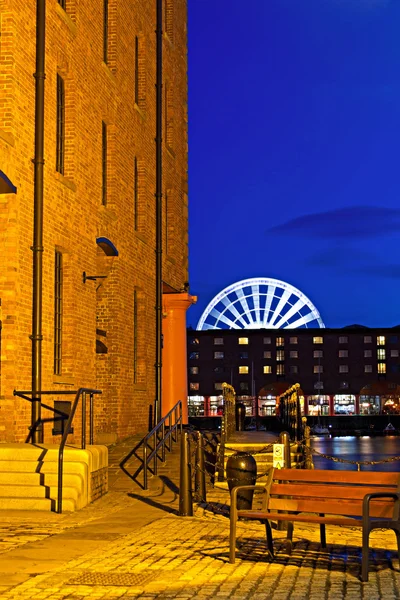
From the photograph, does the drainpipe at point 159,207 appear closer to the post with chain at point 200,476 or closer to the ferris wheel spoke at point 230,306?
the post with chain at point 200,476

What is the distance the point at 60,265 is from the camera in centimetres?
2006

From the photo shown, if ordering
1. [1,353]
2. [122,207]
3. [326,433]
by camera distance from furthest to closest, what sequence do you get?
[326,433] → [122,207] → [1,353]

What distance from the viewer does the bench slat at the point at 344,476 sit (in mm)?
9305

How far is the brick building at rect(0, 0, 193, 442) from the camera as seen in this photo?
→ 17219mm

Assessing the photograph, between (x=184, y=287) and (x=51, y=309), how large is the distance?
1373 centimetres

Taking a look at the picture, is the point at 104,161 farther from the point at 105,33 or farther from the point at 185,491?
the point at 185,491

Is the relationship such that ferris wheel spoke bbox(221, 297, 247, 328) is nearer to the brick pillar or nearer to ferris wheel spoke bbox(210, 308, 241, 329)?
ferris wheel spoke bbox(210, 308, 241, 329)

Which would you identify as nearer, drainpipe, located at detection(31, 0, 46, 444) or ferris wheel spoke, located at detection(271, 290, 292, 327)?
drainpipe, located at detection(31, 0, 46, 444)

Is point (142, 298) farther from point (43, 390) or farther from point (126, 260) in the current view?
point (43, 390)

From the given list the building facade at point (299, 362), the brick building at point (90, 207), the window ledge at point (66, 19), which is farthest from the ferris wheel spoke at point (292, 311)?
the window ledge at point (66, 19)

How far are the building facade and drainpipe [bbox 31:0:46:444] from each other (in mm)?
128414

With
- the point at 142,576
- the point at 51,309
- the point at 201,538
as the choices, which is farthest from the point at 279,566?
the point at 51,309

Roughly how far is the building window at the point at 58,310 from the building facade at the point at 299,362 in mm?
126485

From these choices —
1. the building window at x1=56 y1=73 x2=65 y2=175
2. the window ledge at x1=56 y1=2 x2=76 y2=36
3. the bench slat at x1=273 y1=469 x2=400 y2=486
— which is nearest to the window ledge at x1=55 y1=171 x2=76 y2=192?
the building window at x1=56 y1=73 x2=65 y2=175
